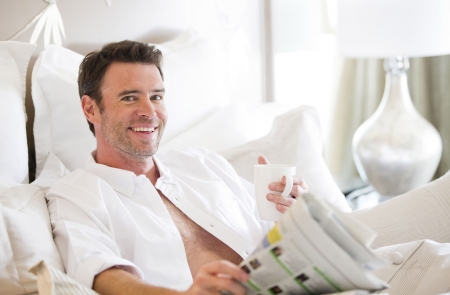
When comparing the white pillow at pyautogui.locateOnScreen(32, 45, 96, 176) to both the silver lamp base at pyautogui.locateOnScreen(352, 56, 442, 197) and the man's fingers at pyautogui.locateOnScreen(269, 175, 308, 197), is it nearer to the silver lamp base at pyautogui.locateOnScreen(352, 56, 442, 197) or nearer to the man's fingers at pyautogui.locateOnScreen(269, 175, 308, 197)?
the man's fingers at pyautogui.locateOnScreen(269, 175, 308, 197)

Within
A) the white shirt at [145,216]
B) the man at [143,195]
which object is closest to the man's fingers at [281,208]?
the man at [143,195]

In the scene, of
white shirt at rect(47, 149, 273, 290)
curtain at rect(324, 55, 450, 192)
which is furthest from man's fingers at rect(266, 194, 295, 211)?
curtain at rect(324, 55, 450, 192)

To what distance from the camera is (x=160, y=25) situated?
6.50 feet

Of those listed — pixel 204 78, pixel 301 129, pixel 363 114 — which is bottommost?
pixel 363 114

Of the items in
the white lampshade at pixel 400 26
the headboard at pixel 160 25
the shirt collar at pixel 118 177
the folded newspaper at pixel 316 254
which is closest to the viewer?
the folded newspaper at pixel 316 254

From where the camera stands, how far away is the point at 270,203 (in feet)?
3.98

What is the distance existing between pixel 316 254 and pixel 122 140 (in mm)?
799

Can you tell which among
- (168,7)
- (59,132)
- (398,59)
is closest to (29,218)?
(59,132)

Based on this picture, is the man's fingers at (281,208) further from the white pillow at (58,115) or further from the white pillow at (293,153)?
the white pillow at (58,115)

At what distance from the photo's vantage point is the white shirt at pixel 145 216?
1063 millimetres

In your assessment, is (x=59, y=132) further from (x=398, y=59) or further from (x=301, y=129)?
(x=398, y=59)

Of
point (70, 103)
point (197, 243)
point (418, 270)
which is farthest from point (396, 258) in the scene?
point (70, 103)

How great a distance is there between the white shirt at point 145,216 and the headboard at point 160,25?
1.25 ft

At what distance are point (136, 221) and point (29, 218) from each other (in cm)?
27
